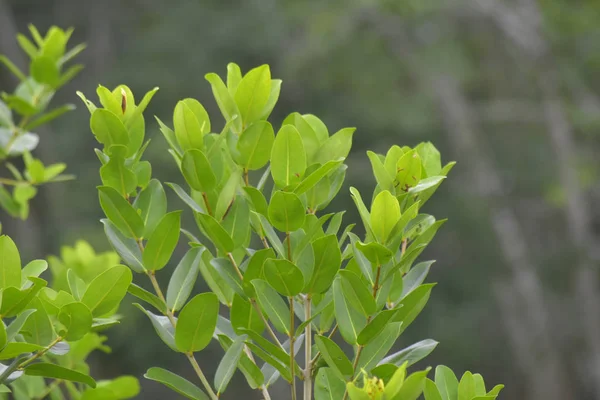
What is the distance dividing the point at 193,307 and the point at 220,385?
0.24ft

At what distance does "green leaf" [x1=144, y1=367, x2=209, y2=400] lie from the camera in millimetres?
574

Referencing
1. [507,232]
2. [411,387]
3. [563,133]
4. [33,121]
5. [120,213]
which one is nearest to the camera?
[411,387]

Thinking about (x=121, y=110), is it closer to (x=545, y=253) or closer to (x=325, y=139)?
(x=325, y=139)

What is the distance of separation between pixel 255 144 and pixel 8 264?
0.20 metres

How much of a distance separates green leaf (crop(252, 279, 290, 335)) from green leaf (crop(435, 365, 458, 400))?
0.38 feet

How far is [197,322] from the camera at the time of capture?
571mm

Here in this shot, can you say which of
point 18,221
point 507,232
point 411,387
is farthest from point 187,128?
point 507,232

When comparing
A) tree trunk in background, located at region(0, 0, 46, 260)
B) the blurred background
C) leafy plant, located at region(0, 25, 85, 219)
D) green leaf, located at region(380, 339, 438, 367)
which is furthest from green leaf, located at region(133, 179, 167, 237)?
the blurred background

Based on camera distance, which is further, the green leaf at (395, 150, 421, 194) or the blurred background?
the blurred background

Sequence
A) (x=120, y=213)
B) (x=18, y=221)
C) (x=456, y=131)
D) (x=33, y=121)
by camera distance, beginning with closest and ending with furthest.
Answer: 1. (x=120, y=213)
2. (x=33, y=121)
3. (x=18, y=221)
4. (x=456, y=131)

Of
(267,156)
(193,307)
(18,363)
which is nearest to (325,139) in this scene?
(267,156)

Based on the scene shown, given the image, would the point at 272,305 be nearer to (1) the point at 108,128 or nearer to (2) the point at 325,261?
(2) the point at 325,261

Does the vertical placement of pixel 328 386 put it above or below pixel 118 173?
below

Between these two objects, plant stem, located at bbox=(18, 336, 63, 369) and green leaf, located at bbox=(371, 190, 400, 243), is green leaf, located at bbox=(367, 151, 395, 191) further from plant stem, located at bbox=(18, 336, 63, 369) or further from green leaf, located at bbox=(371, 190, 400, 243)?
plant stem, located at bbox=(18, 336, 63, 369)
